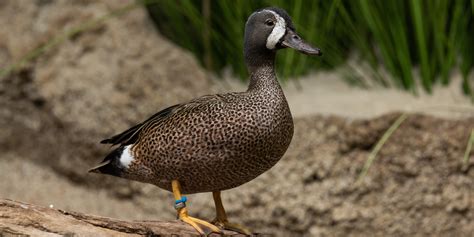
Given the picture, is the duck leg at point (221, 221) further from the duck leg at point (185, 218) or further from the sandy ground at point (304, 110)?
the sandy ground at point (304, 110)

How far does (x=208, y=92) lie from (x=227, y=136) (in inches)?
50.9

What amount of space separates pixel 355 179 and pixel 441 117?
40cm

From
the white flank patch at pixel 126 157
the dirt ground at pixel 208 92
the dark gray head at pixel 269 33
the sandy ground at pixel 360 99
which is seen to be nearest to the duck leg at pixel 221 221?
the white flank patch at pixel 126 157

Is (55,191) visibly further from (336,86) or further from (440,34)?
(440,34)

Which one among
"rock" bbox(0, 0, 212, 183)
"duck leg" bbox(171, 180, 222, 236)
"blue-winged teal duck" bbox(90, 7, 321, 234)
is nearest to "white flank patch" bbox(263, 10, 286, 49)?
"blue-winged teal duck" bbox(90, 7, 321, 234)

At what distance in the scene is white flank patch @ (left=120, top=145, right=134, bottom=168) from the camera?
2.36 m

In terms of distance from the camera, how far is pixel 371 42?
3.59 metres

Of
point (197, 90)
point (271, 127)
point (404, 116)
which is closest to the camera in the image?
point (271, 127)

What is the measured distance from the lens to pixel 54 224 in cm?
204

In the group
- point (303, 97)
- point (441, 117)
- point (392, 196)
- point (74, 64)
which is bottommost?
point (392, 196)

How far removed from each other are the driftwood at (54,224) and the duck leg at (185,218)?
0.12 meters

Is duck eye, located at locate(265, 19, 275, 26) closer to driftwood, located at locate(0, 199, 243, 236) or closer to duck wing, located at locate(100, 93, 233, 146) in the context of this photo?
duck wing, located at locate(100, 93, 233, 146)

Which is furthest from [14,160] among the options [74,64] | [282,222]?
[282,222]

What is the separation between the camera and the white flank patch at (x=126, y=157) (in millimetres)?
2355
